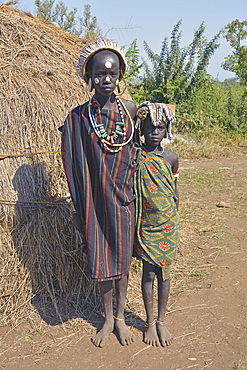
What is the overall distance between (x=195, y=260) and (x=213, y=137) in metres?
6.04

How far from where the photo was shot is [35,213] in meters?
2.87

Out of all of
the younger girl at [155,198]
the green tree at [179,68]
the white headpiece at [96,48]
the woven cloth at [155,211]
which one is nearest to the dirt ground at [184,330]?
the younger girl at [155,198]

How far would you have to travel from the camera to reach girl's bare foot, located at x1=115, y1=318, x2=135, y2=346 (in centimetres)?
246

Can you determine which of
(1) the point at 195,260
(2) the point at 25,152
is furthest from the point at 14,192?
(1) the point at 195,260

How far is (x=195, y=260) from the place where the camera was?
12.1ft

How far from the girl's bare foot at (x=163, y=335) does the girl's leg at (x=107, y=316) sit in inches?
13.3

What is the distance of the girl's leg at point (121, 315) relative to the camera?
2.45 metres

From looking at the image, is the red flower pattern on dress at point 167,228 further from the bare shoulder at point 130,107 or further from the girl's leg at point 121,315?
the bare shoulder at point 130,107

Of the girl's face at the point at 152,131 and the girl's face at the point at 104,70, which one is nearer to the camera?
the girl's face at the point at 104,70

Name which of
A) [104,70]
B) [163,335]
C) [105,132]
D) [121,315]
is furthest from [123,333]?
[104,70]

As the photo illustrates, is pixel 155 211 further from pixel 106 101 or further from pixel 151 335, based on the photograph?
pixel 151 335

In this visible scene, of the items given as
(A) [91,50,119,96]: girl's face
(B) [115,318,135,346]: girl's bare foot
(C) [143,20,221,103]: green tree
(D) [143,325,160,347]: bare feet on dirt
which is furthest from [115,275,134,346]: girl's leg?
(C) [143,20,221,103]: green tree

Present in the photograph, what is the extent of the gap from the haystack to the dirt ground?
0.71ft

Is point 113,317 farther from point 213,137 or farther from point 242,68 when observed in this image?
point 242,68
